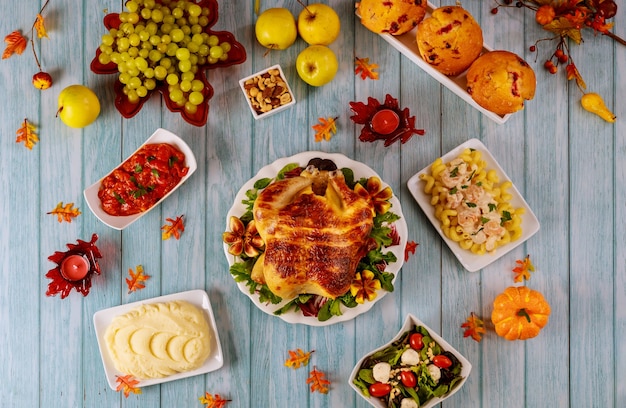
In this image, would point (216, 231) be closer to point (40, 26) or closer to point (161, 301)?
point (161, 301)

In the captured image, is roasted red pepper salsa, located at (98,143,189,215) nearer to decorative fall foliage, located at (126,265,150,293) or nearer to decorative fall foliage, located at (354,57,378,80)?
decorative fall foliage, located at (126,265,150,293)

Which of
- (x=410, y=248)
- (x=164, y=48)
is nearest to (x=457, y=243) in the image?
(x=410, y=248)

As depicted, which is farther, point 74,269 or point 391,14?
point 74,269

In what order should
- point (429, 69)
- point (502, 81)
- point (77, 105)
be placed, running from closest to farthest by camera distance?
1. point (502, 81)
2. point (77, 105)
3. point (429, 69)

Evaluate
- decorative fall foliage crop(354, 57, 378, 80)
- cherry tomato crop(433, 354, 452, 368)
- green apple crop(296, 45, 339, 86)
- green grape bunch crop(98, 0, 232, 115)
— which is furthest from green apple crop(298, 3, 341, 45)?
cherry tomato crop(433, 354, 452, 368)

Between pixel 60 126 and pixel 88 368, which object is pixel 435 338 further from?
pixel 60 126

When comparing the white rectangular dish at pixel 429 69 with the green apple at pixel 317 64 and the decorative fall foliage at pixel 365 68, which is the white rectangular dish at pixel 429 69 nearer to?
the decorative fall foliage at pixel 365 68

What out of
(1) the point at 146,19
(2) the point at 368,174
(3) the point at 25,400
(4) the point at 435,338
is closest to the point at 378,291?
(4) the point at 435,338
